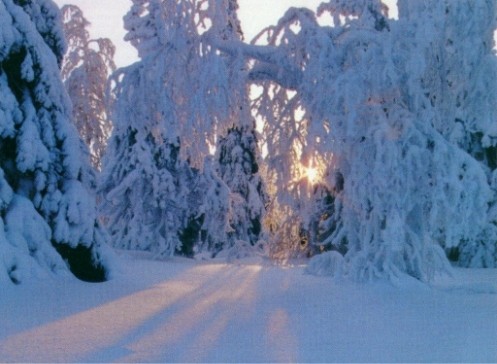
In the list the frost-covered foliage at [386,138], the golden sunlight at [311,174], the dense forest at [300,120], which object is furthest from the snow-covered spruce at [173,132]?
the golden sunlight at [311,174]

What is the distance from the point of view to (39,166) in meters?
8.65

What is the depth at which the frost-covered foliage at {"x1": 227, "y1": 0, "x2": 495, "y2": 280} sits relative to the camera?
29.2 ft

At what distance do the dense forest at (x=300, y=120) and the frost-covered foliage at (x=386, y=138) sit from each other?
0.08 ft

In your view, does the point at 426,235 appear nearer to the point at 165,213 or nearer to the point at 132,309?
the point at 132,309

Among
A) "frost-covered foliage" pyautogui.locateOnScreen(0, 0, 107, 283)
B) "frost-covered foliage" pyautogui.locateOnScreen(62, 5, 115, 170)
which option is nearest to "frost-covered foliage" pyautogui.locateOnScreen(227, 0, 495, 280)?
"frost-covered foliage" pyautogui.locateOnScreen(0, 0, 107, 283)

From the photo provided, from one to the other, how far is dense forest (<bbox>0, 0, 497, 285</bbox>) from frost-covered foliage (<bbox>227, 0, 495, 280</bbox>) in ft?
0.08

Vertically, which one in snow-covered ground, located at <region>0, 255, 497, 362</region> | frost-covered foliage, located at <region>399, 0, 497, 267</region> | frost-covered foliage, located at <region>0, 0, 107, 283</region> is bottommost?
snow-covered ground, located at <region>0, 255, 497, 362</region>

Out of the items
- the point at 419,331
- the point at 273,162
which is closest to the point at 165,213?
the point at 273,162

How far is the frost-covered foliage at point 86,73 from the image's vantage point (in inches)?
816

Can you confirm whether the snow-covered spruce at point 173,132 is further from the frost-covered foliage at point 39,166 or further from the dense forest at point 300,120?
the frost-covered foliage at point 39,166

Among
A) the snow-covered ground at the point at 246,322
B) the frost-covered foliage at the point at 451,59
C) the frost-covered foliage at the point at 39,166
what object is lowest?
the snow-covered ground at the point at 246,322

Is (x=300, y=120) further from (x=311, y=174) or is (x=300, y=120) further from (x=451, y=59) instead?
(x=451, y=59)

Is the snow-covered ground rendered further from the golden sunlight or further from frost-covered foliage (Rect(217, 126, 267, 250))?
frost-covered foliage (Rect(217, 126, 267, 250))

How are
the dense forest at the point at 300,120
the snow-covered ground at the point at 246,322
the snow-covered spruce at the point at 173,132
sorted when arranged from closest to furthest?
the snow-covered ground at the point at 246,322, the dense forest at the point at 300,120, the snow-covered spruce at the point at 173,132
